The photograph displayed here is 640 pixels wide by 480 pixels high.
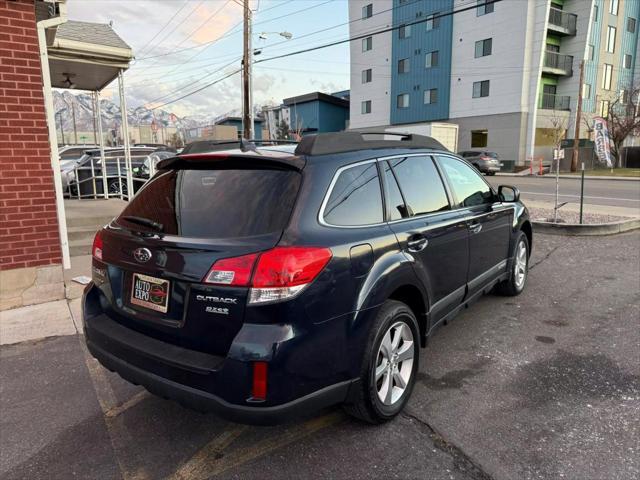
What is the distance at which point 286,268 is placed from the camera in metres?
2.28

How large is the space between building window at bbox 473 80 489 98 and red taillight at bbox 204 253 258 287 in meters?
37.9

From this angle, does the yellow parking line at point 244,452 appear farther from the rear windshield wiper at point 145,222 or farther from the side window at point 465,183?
the side window at point 465,183

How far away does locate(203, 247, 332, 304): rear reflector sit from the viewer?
2260 mm

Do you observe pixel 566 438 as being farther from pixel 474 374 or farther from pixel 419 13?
pixel 419 13

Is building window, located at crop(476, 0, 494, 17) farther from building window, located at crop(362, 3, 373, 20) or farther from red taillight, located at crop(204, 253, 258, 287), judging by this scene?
red taillight, located at crop(204, 253, 258, 287)

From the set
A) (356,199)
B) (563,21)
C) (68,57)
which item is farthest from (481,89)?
(356,199)

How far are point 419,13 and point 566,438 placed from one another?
42708 millimetres

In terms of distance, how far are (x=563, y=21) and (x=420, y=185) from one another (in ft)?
130

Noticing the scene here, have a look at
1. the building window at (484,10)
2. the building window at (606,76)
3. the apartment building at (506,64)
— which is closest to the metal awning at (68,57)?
the apartment building at (506,64)

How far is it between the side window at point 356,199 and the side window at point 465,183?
1.16 metres

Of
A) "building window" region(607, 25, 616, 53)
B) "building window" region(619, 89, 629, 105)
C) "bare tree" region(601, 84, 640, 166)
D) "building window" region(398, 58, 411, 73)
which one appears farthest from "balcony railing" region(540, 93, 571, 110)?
"building window" region(398, 58, 411, 73)

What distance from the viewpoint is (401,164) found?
3.37 m

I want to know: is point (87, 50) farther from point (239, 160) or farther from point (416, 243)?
→ point (416, 243)

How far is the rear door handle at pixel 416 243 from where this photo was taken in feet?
10.1
